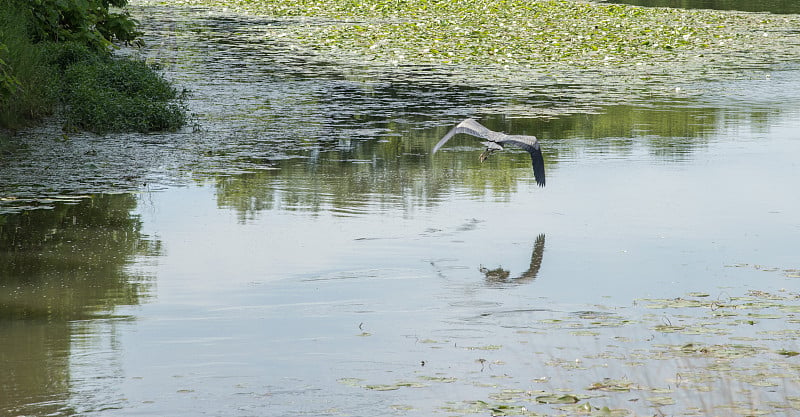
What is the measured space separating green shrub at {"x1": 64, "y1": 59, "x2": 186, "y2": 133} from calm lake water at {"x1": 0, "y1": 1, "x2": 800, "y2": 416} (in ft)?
1.25

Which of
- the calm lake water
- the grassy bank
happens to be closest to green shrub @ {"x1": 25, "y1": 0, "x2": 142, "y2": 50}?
the grassy bank

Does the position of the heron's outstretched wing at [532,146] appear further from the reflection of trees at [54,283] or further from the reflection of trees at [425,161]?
the reflection of trees at [54,283]

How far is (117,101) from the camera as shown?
1348cm

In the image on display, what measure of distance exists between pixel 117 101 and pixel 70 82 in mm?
1442

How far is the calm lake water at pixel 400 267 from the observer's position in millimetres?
5656

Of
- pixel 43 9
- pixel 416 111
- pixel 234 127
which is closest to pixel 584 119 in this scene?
pixel 416 111

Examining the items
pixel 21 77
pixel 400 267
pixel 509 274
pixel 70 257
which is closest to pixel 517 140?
pixel 509 274

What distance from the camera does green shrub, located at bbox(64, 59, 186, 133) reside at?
1318cm

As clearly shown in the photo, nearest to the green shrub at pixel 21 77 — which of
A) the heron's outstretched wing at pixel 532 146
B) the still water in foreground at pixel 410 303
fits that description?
the still water in foreground at pixel 410 303

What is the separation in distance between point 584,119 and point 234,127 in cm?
456

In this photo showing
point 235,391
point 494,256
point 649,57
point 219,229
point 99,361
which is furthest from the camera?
point 649,57

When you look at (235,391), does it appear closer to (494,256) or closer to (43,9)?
(494,256)

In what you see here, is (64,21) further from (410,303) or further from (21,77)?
(410,303)

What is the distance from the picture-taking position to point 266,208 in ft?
33.1
